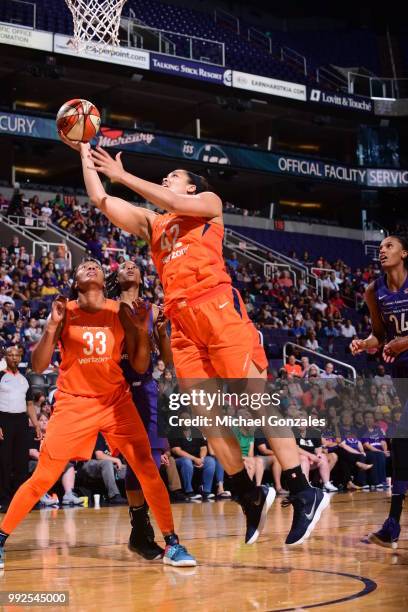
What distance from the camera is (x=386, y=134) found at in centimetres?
3503

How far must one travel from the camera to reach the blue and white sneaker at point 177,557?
234 inches

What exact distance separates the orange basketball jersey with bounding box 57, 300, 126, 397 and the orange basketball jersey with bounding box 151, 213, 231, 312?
2.31 ft

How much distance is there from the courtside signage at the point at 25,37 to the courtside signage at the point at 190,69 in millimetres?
3600

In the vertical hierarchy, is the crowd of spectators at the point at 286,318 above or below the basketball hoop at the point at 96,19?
below

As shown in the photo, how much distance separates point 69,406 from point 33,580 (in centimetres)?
123

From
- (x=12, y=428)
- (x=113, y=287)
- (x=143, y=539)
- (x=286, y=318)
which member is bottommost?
(x=143, y=539)

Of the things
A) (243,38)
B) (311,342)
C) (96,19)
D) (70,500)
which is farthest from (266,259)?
(96,19)

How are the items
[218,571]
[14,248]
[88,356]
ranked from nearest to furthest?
1. [218,571]
2. [88,356]
3. [14,248]

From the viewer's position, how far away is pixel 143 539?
6.59 meters

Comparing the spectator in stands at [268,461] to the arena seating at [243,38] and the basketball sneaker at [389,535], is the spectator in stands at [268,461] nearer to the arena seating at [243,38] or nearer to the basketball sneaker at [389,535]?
the basketball sneaker at [389,535]

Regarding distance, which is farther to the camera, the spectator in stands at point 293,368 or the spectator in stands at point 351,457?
the spectator in stands at point 293,368

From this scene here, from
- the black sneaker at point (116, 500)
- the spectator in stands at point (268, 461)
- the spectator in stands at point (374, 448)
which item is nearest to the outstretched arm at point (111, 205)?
the black sneaker at point (116, 500)

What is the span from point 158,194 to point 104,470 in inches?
304

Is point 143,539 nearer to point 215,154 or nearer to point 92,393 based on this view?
point 92,393
